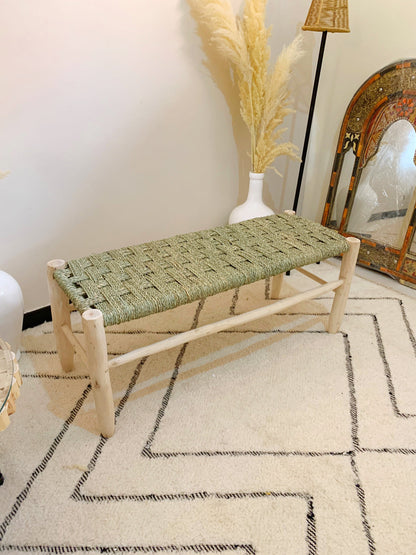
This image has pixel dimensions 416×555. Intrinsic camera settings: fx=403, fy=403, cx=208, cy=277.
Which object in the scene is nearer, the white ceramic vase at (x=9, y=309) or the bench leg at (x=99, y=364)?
the bench leg at (x=99, y=364)

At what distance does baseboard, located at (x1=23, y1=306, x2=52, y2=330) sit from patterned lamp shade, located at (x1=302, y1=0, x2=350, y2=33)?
1.66m

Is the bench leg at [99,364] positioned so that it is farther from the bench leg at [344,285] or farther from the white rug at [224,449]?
the bench leg at [344,285]

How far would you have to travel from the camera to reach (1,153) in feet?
4.61

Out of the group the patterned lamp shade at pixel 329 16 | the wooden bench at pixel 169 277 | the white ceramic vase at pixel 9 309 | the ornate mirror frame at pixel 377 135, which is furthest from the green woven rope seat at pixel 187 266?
the patterned lamp shade at pixel 329 16

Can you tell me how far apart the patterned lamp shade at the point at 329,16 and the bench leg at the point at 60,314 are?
144cm

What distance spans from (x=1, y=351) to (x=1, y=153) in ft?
2.56

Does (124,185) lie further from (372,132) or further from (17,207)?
(372,132)

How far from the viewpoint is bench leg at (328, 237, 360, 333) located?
1.52m

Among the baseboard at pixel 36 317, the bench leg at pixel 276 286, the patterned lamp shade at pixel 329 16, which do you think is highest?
the patterned lamp shade at pixel 329 16

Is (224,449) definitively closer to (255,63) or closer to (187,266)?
(187,266)

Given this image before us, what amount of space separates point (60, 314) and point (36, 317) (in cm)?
48

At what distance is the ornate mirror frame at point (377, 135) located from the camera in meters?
1.86

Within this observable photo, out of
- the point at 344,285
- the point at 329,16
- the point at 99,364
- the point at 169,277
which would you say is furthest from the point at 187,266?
the point at 329,16

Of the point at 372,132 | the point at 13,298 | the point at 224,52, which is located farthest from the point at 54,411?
the point at 372,132
